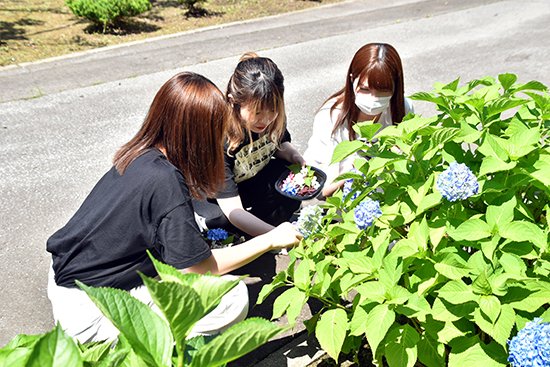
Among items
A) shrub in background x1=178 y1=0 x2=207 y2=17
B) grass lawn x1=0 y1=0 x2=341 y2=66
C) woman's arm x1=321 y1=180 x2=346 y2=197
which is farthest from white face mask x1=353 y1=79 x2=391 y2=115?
shrub in background x1=178 y1=0 x2=207 y2=17

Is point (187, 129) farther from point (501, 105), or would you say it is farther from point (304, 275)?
point (501, 105)

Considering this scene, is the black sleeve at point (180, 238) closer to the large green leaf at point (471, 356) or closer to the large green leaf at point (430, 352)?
the large green leaf at point (430, 352)

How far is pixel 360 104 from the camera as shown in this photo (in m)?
3.16

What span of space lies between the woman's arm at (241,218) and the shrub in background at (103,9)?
626 cm

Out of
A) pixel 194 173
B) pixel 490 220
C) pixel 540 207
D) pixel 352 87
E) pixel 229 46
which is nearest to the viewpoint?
pixel 490 220

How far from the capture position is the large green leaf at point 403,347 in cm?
190

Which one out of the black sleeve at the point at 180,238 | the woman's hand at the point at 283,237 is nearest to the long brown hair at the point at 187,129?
the black sleeve at the point at 180,238

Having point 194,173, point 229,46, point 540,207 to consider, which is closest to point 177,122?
point 194,173

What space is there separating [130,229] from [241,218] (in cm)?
83

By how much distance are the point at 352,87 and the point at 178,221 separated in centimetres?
143

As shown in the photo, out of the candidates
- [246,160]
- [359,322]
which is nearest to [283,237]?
[359,322]

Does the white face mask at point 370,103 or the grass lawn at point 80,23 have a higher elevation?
the white face mask at point 370,103

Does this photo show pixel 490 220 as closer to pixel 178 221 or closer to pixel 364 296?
pixel 364 296

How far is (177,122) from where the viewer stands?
224cm
